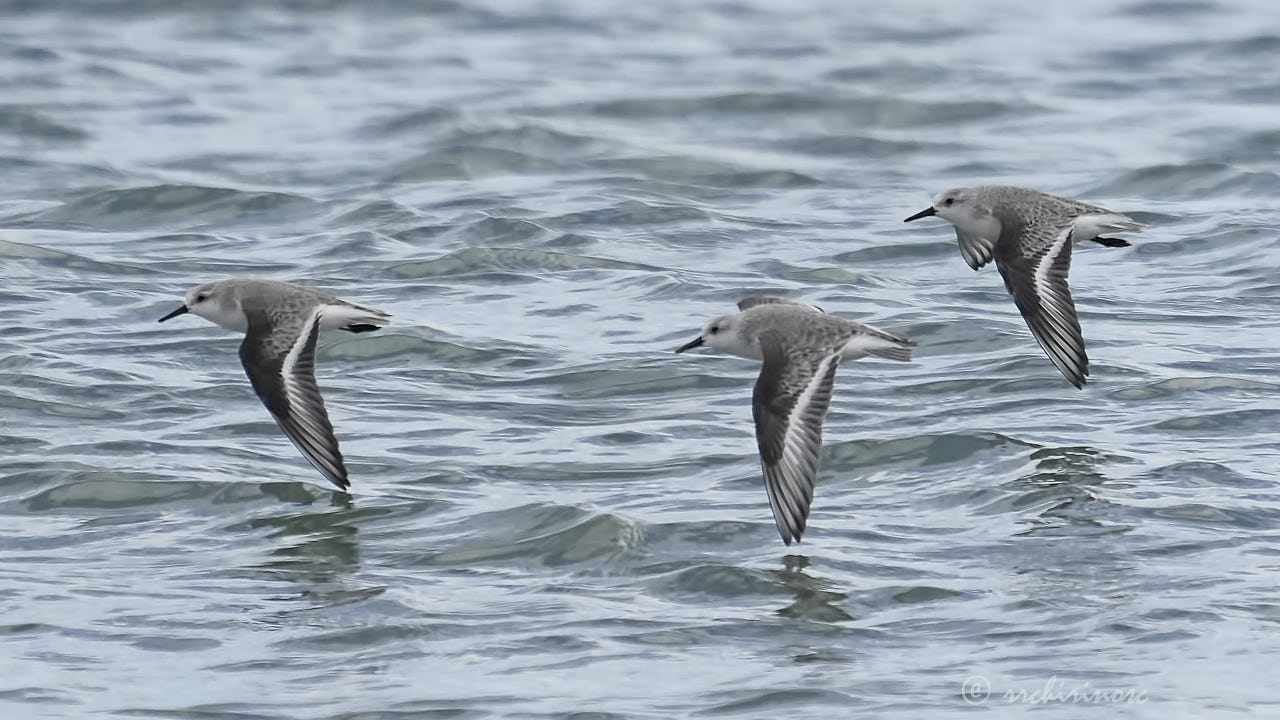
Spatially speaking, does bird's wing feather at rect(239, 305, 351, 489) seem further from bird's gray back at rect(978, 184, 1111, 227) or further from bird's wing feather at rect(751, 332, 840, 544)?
bird's gray back at rect(978, 184, 1111, 227)

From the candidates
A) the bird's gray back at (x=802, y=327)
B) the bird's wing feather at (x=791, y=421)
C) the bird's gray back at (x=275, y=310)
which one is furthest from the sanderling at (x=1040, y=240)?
the bird's gray back at (x=275, y=310)

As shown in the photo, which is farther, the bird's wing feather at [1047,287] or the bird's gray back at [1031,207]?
the bird's gray back at [1031,207]

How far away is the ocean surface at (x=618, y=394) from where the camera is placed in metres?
7.93

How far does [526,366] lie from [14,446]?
9.72 feet

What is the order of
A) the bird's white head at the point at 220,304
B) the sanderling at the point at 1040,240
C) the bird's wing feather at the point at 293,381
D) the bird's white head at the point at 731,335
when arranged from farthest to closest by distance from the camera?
1. the sanderling at the point at 1040,240
2. the bird's white head at the point at 220,304
3. the bird's white head at the point at 731,335
4. the bird's wing feather at the point at 293,381

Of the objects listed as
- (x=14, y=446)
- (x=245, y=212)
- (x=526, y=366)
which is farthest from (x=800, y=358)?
(x=245, y=212)

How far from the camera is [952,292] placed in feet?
45.8

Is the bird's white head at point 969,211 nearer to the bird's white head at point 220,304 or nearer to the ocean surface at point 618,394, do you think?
the ocean surface at point 618,394

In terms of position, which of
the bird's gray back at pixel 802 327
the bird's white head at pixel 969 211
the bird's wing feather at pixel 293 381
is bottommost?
the bird's wing feather at pixel 293 381

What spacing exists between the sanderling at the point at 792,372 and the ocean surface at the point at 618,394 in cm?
27

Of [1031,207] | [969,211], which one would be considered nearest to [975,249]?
[969,211]

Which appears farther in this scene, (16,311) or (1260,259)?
(1260,259)

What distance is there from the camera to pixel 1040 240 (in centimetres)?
1137

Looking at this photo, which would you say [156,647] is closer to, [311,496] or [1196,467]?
[311,496]
